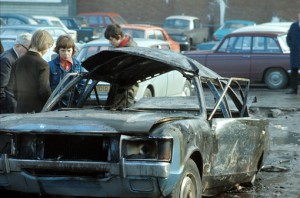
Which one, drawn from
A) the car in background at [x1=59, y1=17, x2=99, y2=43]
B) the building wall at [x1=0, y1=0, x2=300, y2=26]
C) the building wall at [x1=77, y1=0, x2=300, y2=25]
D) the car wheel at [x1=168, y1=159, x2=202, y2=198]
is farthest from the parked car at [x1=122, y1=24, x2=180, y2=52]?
the building wall at [x1=0, y1=0, x2=300, y2=26]

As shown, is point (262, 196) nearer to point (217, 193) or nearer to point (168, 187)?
point (217, 193)

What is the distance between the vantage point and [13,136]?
21.1 feet

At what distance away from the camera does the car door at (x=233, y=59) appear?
20.3 meters

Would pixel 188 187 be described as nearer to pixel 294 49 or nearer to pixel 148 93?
pixel 148 93

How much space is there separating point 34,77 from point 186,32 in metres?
25.2

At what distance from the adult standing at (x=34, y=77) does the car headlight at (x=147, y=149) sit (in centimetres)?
259

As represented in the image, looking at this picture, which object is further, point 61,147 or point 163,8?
point 163,8

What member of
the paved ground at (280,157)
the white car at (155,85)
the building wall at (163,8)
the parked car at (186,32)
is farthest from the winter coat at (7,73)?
the building wall at (163,8)

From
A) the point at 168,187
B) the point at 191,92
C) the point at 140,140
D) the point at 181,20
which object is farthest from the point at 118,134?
the point at 181,20

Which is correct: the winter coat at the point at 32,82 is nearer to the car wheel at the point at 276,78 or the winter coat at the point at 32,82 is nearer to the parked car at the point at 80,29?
the car wheel at the point at 276,78

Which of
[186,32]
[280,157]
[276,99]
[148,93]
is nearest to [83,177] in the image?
[280,157]

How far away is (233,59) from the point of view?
2044 cm

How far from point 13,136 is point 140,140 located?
1032 millimetres

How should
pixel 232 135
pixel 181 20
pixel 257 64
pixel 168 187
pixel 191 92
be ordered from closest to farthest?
pixel 168 187
pixel 232 135
pixel 191 92
pixel 257 64
pixel 181 20
